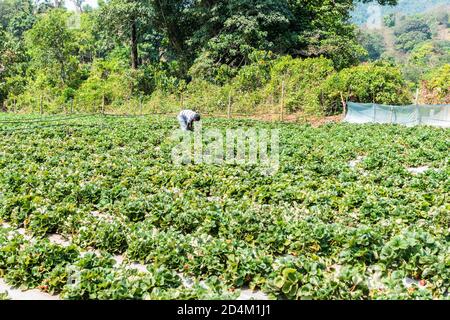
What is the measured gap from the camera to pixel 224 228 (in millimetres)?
6051

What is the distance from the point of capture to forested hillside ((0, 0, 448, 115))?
24.3 m

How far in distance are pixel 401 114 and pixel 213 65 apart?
13.5m

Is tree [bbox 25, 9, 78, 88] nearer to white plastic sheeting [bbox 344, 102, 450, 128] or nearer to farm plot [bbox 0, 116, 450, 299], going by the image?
white plastic sheeting [bbox 344, 102, 450, 128]

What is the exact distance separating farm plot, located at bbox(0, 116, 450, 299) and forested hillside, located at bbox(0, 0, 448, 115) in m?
13.3

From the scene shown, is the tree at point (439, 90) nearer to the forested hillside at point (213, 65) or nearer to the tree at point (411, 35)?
the forested hillside at point (213, 65)

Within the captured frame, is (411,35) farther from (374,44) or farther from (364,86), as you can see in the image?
(364,86)

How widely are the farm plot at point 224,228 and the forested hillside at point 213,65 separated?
13296 millimetres

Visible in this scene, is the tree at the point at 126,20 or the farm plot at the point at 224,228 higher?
the tree at the point at 126,20

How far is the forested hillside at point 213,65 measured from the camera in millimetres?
24312

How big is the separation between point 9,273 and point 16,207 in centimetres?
236

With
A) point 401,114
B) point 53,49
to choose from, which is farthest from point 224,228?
point 53,49

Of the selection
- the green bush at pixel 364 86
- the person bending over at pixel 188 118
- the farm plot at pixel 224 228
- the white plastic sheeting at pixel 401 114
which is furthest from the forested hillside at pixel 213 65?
the farm plot at pixel 224 228

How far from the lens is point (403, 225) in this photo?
6.00 meters

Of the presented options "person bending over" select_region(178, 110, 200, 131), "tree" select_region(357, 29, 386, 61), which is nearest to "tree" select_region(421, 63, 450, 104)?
"person bending over" select_region(178, 110, 200, 131)
